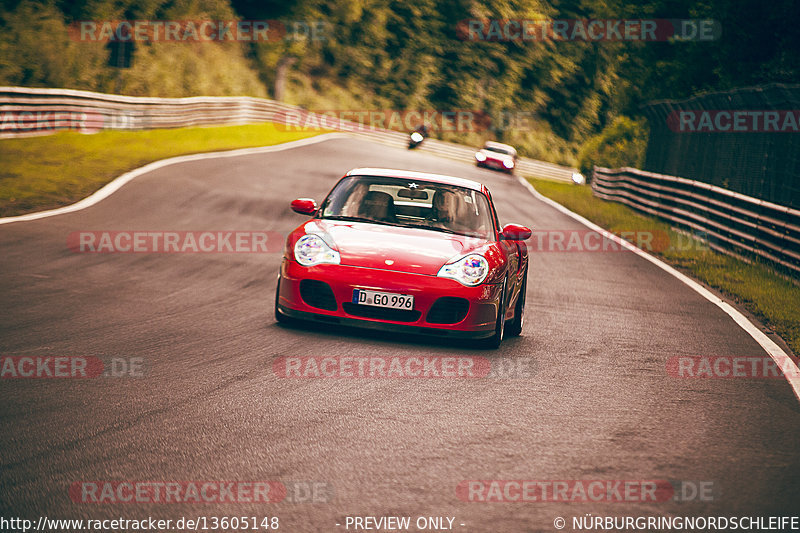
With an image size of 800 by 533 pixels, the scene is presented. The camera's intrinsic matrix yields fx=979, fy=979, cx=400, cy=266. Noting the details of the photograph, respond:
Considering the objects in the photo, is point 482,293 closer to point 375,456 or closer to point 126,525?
point 375,456

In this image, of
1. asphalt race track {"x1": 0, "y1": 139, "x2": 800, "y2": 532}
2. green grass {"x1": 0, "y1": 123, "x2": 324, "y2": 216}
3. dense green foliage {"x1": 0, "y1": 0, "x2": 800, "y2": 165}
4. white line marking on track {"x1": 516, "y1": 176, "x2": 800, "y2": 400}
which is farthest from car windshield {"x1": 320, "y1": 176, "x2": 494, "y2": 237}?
dense green foliage {"x1": 0, "y1": 0, "x2": 800, "y2": 165}

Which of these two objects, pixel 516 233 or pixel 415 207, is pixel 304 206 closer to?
pixel 415 207

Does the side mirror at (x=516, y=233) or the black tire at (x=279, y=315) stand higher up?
the side mirror at (x=516, y=233)

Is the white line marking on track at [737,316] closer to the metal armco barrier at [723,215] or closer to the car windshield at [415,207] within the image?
the metal armco barrier at [723,215]

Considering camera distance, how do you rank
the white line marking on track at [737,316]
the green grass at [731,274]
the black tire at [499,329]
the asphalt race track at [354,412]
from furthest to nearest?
the green grass at [731,274] < the black tire at [499,329] < the white line marking on track at [737,316] < the asphalt race track at [354,412]

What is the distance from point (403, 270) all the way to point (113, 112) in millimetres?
22793

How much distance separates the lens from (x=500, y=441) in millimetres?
5121

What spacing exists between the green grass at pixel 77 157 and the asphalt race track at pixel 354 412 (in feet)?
17.0

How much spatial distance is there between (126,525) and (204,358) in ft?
10.0

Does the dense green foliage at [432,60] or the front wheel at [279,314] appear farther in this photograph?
the dense green foliage at [432,60]

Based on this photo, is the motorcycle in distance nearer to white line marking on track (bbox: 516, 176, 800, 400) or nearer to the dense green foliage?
the dense green foliage

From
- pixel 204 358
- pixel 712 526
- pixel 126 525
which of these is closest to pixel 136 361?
pixel 204 358

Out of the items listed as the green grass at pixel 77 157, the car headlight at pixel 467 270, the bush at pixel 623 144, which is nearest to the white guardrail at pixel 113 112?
the green grass at pixel 77 157

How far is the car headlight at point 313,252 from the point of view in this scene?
7766 mm
